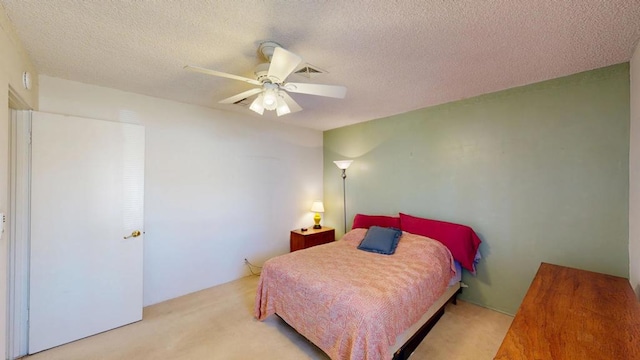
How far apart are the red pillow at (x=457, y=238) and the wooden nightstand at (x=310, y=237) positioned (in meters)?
1.54

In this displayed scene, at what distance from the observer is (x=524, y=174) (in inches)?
99.2

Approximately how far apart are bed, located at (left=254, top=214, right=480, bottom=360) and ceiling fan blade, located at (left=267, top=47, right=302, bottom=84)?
160cm

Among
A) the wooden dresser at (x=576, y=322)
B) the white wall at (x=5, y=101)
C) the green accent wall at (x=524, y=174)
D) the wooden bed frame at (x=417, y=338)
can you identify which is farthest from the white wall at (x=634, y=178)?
the white wall at (x=5, y=101)

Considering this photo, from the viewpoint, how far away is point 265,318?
2.53m

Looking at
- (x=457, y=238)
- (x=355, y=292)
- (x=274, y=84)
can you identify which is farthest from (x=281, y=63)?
(x=457, y=238)

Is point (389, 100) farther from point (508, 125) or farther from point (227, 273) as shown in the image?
point (227, 273)

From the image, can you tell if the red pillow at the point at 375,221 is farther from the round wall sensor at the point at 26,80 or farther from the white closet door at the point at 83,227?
the round wall sensor at the point at 26,80

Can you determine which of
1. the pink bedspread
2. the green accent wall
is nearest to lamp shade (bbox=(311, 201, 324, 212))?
the green accent wall

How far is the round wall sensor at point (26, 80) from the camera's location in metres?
1.88

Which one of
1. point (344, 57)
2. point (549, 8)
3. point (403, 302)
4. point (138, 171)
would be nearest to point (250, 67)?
point (344, 57)

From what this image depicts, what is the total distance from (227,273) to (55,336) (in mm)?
1648

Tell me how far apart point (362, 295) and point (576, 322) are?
44.6 inches

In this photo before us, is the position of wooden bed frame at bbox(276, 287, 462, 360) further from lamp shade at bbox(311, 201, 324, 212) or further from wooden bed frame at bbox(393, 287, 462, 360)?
lamp shade at bbox(311, 201, 324, 212)

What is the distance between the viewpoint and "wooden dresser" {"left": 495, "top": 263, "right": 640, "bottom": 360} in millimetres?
1059
